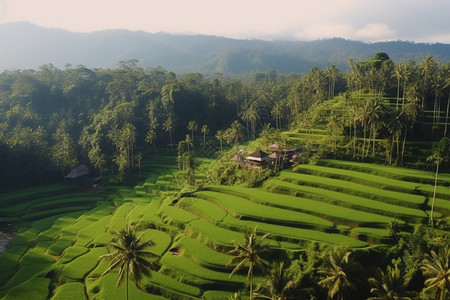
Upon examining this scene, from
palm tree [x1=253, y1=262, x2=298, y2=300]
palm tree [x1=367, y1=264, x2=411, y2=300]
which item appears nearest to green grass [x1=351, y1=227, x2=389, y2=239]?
palm tree [x1=367, y1=264, x2=411, y2=300]

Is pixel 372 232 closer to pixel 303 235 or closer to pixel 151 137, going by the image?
pixel 303 235

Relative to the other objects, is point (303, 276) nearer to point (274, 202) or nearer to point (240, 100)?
point (274, 202)

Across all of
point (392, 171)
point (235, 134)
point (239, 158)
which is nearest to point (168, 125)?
point (235, 134)

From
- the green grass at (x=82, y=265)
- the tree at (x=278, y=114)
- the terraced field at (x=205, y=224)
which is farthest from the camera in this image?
Answer: the tree at (x=278, y=114)

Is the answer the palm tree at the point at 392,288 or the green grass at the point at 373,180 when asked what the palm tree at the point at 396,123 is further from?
the palm tree at the point at 392,288

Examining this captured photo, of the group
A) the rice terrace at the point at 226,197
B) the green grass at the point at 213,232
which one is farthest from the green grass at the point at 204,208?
the green grass at the point at 213,232

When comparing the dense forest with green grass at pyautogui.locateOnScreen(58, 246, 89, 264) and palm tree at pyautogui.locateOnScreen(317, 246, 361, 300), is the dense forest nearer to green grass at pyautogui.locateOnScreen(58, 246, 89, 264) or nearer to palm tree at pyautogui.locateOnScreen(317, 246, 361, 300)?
green grass at pyautogui.locateOnScreen(58, 246, 89, 264)
